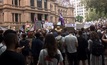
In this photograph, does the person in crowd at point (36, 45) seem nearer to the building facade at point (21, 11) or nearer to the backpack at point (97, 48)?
the backpack at point (97, 48)

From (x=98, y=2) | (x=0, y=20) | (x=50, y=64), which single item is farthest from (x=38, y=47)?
(x=0, y=20)

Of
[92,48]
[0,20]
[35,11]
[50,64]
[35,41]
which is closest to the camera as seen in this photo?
[50,64]

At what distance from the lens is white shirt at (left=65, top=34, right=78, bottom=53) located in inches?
380

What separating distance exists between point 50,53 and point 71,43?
13.9 ft

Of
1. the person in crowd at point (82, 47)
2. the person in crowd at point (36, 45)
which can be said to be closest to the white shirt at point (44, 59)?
the person in crowd at point (36, 45)

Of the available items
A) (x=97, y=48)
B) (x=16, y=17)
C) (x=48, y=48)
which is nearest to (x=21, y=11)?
(x=16, y=17)

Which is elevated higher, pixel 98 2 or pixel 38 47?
pixel 98 2

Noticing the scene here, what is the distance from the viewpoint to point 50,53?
5590mm

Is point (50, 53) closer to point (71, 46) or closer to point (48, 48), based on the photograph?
point (48, 48)

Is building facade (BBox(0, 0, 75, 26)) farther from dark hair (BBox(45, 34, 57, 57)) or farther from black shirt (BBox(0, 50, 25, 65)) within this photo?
black shirt (BBox(0, 50, 25, 65))

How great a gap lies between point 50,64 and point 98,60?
3.37 metres

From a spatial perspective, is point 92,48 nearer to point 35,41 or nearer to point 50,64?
point 35,41

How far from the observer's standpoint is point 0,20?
4481 cm

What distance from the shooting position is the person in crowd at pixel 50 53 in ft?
18.3
